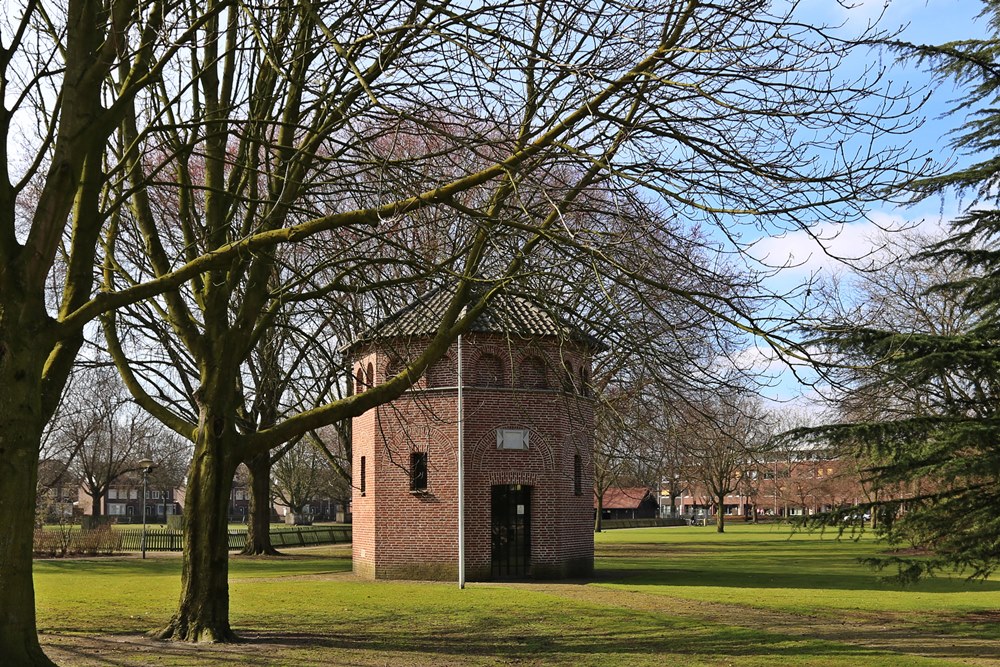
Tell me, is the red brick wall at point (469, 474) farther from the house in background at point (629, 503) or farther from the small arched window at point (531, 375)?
the house in background at point (629, 503)

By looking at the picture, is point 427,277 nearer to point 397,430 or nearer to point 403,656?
point 403,656

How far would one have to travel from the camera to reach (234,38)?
13602 millimetres

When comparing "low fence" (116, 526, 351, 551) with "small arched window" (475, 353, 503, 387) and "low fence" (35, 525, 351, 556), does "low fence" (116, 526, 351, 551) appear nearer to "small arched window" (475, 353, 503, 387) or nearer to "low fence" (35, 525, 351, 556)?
"low fence" (35, 525, 351, 556)

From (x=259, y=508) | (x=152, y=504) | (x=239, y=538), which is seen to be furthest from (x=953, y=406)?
(x=152, y=504)

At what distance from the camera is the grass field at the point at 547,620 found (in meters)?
13.8

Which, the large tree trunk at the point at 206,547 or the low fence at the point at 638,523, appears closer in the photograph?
the large tree trunk at the point at 206,547

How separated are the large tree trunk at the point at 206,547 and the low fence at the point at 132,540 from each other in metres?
21.4

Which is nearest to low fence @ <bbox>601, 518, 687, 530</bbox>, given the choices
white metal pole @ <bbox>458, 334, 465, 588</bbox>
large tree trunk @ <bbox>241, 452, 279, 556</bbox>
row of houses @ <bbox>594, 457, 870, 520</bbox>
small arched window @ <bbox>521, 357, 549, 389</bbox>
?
row of houses @ <bbox>594, 457, 870, 520</bbox>

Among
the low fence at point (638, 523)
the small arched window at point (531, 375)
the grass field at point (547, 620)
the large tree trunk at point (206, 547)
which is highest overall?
the small arched window at point (531, 375)

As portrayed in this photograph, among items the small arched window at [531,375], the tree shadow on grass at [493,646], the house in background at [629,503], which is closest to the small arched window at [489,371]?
the small arched window at [531,375]

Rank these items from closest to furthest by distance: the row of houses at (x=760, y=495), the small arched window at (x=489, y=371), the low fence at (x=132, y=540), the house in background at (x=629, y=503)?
the small arched window at (x=489, y=371) → the low fence at (x=132, y=540) → the row of houses at (x=760, y=495) → the house in background at (x=629, y=503)

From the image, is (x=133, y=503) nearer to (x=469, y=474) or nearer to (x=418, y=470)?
(x=418, y=470)

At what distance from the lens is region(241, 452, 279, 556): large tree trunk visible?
125 ft

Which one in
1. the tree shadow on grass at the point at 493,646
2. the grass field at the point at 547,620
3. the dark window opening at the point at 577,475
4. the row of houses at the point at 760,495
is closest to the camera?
the tree shadow on grass at the point at 493,646
